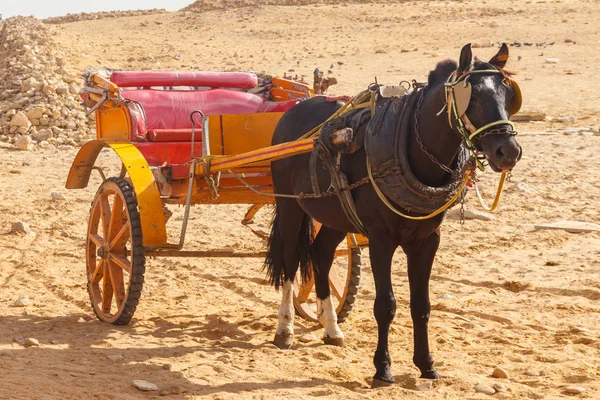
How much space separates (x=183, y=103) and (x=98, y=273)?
65.2 inches

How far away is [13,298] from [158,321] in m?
1.25

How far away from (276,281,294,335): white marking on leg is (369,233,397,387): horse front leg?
1.04 metres

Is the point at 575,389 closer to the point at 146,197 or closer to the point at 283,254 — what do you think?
the point at 283,254

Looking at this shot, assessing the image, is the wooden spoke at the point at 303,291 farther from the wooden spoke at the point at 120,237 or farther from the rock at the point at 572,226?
the rock at the point at 572,226

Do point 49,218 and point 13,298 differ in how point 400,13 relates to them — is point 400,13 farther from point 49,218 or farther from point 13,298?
point 13,298

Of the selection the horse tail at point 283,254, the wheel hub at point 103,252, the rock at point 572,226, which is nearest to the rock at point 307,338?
the horse tail at point 283,254

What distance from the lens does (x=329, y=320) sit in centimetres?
635

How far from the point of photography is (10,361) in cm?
541

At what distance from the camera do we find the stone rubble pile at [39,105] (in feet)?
49.3

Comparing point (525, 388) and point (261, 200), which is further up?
point (261, 200)

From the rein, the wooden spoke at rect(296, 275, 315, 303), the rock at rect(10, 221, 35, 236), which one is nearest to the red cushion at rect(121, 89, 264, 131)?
the wooden spoke at rect(296, 275, 315, 303)

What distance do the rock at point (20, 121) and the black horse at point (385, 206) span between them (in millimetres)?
9584

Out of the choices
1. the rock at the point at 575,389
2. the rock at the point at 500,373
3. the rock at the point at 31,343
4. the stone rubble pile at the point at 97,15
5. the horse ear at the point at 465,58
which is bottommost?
the rock at the point at 31,343

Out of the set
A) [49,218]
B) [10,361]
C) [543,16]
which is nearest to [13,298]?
[10,361]
